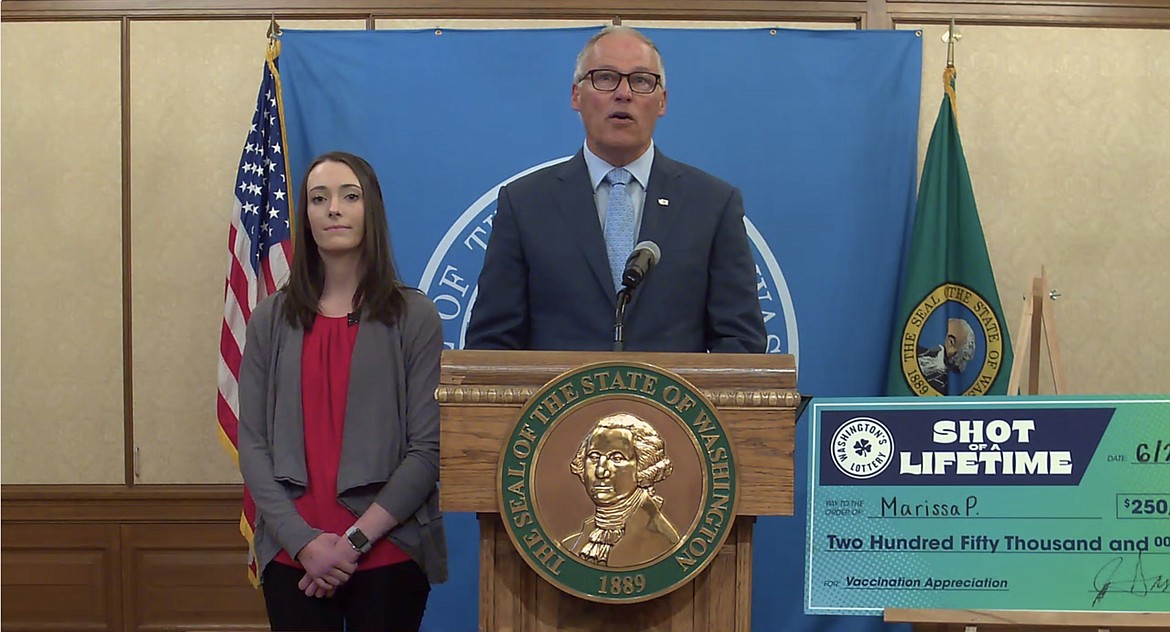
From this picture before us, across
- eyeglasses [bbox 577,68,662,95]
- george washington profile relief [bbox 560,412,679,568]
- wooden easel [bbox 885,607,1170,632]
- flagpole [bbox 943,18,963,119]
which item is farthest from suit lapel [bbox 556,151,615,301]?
flagpole [bbox 943,18,963,119]

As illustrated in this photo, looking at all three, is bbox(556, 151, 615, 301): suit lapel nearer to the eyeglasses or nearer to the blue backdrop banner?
the eyeglasses

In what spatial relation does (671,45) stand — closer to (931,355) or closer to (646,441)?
(931,355)

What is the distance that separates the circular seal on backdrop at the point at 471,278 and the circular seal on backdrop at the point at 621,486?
204 centimetres

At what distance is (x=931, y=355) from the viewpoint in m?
3.44

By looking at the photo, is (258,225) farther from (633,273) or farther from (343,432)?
(633,273)

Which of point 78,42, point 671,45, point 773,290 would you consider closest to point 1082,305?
point 773,290

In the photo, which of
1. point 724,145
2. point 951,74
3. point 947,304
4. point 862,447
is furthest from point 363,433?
point 951,74

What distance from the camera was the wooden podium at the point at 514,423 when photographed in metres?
1.45

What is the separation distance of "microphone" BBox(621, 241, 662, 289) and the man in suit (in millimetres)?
399

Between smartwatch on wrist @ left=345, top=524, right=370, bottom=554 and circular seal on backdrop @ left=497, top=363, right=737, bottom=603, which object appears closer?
circular seal on backdrop @ left=497, top=363, right=737, bottom=603

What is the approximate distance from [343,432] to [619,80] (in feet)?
2.79

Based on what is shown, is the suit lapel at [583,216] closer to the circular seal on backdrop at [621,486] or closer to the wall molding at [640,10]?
the circular seal on backdrop at [621,486]

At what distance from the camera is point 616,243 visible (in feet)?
6.73

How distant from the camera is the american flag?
3.44 metres
